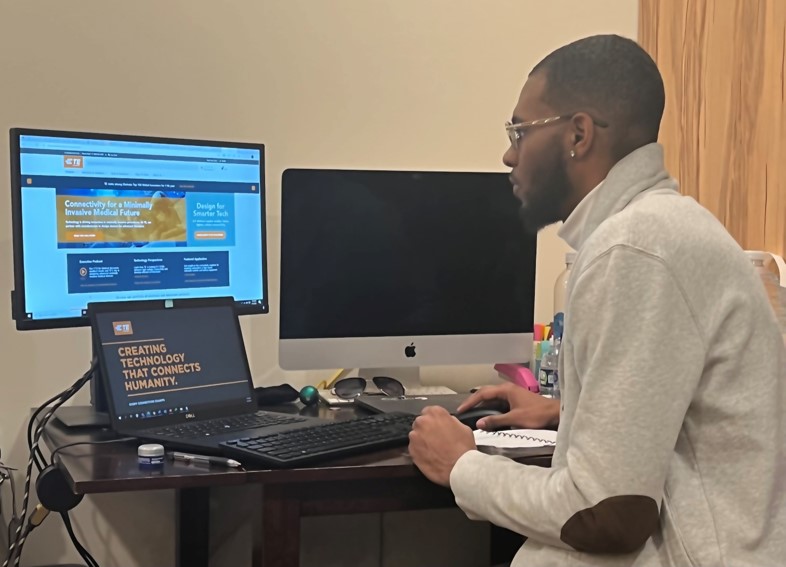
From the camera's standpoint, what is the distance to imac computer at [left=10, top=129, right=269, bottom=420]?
1633 mm

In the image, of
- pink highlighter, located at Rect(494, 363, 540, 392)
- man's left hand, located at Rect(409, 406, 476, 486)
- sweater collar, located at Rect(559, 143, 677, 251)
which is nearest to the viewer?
sweater collar, located at Rect(559, 143, 677, 251)

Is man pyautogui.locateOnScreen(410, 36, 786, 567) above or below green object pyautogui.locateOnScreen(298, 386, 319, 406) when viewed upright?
above

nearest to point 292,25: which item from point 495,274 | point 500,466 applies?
point 495,274

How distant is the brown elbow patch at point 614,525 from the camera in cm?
110

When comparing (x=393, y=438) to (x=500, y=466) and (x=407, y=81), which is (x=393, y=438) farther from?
(x=407, y=81)

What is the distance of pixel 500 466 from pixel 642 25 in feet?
5.16

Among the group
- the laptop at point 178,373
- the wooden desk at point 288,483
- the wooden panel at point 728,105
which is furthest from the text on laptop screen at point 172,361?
the wooden panel at point 728,105

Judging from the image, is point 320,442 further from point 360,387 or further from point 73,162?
point 73,162

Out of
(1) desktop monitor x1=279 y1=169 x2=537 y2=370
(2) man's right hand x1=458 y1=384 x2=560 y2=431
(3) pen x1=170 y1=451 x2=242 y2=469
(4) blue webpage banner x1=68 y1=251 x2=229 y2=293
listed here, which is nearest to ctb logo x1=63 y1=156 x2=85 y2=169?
(4) blue webpage banner x1=68 y1=251 x2=229 y2=293

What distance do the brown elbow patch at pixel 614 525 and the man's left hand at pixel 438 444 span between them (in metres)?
0.24

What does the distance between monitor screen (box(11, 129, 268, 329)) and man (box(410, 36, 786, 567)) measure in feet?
2.42

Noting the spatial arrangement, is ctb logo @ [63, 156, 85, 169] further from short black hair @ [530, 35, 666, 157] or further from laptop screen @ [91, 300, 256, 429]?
short black hair @ [530, 35, 666, 157]

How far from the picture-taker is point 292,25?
2.14 metres

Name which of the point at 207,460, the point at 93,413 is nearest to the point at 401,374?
the point at 93,413
